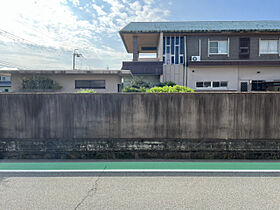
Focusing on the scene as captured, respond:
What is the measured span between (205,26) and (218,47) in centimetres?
237

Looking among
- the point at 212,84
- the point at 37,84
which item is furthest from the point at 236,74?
the point at 37,84

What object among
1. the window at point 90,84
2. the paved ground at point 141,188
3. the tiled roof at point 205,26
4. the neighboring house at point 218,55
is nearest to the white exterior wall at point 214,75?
the neighboring house at point 218,55

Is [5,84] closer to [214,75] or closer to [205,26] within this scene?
[205,26]

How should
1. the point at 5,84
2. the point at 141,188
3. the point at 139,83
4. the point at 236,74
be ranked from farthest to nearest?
the point at 5,84 → the point at 236,74 → the point at 139,83 → the point at 141,188

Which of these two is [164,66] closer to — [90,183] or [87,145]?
[87,145]

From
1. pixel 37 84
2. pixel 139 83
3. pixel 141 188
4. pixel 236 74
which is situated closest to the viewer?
pixel 141 188

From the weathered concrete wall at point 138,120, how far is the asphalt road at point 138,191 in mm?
1161

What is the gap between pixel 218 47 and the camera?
13984 millimetres

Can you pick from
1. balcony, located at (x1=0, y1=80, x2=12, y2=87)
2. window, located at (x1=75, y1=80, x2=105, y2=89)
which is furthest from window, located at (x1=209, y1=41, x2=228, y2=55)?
balcony, located at (x1=0, y1=80, x2=12, y2=87)

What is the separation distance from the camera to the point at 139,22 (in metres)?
16.5

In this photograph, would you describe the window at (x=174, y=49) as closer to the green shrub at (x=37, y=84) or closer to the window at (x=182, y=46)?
the window at (x=182, y=46)

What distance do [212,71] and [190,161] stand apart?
37.7ft

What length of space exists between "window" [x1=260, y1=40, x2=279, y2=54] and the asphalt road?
575 inches

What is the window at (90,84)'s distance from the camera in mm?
12305
